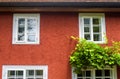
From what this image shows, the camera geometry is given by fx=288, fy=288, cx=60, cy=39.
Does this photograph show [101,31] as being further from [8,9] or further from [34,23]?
[8,9]

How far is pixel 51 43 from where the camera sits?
544 inches

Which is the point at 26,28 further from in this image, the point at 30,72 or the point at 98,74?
the point at 98,74

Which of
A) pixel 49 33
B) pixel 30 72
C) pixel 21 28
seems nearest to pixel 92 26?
pixel 49 33

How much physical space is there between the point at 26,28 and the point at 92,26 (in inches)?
127

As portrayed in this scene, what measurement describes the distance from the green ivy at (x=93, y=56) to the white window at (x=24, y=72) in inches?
56.3

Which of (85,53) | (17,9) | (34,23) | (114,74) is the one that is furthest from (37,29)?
(114,74)

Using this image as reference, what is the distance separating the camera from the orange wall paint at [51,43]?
44.6 ft

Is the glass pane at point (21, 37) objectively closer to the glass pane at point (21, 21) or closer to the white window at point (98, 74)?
the glass pane at point (21, 21)

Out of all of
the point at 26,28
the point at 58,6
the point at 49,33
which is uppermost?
the point at 58,6

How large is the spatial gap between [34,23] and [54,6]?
132 centimetres

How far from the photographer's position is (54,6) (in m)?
13.7

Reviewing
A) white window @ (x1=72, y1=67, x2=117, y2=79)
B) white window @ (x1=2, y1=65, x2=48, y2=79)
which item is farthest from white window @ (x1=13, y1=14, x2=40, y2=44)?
white window @ (x1=72, y1=67, x2=117, y2=79)

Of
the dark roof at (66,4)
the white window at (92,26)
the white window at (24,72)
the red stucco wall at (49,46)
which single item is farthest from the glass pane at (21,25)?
the white window at (92,26)

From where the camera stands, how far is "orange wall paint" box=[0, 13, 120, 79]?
44.6 feet
